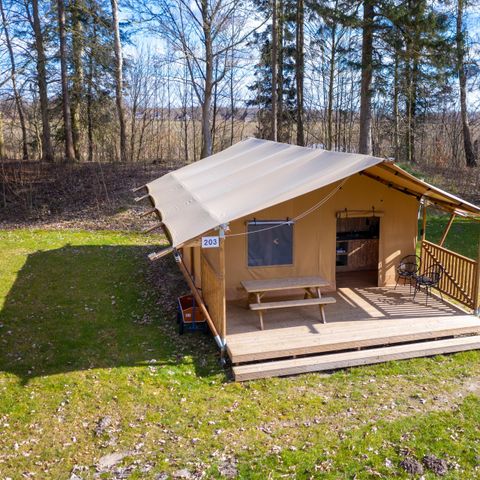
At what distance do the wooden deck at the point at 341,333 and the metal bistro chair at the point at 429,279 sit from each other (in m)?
0.32

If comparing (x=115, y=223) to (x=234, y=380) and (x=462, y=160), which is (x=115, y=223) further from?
(x=462, y=160)

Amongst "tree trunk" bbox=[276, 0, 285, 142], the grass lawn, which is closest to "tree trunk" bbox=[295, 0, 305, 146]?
"tree trunk" bbox=[276, 0, 285, 142]

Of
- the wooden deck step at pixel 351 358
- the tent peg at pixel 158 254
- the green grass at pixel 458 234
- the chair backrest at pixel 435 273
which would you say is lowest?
the wooden deck step at pixel 351 358

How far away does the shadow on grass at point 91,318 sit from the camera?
7086 millimetres

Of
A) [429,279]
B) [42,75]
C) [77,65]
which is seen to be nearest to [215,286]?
[429,279]

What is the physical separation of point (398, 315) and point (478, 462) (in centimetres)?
343

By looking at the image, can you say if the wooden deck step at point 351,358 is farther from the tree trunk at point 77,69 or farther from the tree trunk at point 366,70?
the tree trunk at point 77,69

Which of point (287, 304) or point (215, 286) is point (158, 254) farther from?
point (287, 304)

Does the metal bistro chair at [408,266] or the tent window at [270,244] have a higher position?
the tent window at [270,244]

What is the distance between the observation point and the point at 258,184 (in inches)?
306

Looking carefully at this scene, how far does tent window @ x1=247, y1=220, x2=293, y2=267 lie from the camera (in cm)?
869

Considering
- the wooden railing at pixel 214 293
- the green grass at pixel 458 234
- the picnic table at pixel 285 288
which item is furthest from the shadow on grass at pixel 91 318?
the green grass at pixel 458 234

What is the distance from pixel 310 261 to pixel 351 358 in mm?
2490

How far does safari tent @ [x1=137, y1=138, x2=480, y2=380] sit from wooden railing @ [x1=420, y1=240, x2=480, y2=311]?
21 millimetres
